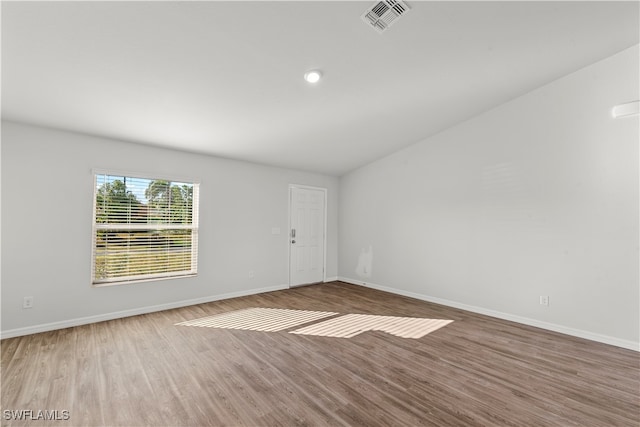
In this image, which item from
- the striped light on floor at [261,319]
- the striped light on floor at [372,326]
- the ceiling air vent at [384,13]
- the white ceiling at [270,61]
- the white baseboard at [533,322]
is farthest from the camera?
the striped light on floor at [261,319]

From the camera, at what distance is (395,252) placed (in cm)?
541

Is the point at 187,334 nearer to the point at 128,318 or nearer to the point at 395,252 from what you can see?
the point at 128,318

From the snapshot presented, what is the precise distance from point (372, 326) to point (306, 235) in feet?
9.12

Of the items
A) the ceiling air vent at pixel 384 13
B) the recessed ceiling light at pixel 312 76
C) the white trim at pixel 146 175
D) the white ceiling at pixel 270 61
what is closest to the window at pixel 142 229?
the white trim at pixel 146 175

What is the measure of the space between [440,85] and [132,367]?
4.41m

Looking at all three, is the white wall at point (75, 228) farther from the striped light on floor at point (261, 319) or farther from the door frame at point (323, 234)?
the door frame at point (323, 234)

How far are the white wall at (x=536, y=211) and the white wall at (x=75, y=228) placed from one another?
315 cm

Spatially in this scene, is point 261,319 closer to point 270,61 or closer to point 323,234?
point 323,234

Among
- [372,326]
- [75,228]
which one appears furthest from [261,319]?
[75,228]

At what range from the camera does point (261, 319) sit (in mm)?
3869

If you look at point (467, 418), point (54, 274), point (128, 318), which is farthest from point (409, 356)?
point (54, 274)

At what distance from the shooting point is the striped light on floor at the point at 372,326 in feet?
11.2

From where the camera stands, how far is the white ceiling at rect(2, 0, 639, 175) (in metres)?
2.09
